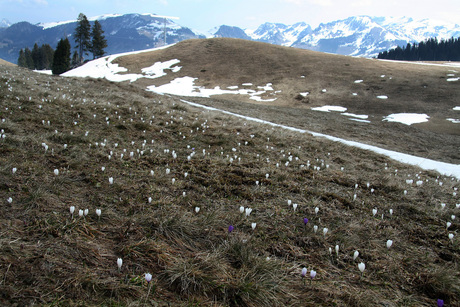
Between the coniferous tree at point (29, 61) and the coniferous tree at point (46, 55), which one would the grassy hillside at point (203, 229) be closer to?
the coniferous tree at point (46, 55)

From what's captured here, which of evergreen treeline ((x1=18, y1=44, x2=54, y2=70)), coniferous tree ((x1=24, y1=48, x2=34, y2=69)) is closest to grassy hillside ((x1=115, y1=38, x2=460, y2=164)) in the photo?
evergreen treeline ((x1=18, y1=44, x2=54, y2=70))

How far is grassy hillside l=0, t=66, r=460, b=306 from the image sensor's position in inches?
101

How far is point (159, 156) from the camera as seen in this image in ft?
22.2

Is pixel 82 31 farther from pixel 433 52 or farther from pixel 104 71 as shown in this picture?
pixel 433 52

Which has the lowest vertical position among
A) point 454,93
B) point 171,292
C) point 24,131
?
point 171,292

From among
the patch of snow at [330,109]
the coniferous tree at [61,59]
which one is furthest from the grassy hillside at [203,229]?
the coniferous tree at [61,59]

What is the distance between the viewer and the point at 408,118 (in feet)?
97.9

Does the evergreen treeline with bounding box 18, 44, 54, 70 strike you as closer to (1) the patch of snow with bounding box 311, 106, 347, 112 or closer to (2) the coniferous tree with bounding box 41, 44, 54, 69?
(2) the coniferous tree with bounding box 41, 44, 54, 69

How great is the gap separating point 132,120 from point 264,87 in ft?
125

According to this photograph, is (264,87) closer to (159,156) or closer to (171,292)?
(159,156)

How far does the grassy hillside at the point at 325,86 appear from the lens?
22.0m

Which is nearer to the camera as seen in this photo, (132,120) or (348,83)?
(132,120)

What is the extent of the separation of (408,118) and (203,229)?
3440cm

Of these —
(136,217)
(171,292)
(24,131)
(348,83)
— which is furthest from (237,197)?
(348,83)
